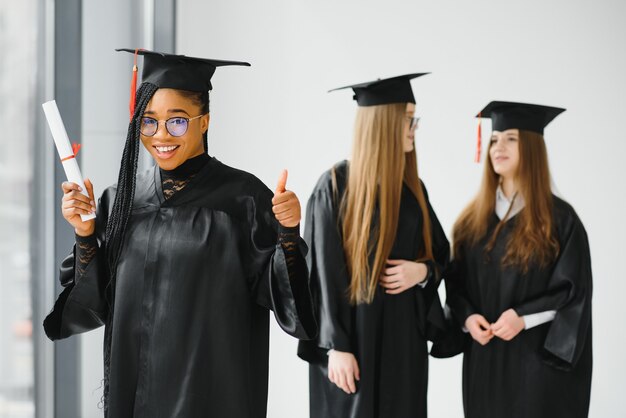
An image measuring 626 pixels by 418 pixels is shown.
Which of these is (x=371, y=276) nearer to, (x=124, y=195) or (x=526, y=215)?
(x=526, y=215)

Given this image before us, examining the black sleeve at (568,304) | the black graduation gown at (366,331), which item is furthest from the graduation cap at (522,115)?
the black graduation gown at (366,331)

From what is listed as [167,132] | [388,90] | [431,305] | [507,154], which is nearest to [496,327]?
[431,305]

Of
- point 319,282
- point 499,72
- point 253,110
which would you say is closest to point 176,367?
point 319,282

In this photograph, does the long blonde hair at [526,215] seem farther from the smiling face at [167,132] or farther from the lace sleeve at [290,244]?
the smiling face at [167,132]

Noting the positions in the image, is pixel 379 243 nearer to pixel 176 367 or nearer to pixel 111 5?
pixel 176 367

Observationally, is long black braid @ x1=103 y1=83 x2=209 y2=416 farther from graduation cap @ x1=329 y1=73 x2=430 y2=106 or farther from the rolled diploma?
graduation cap @ x1=329 y1=73 x2=430 y2=106

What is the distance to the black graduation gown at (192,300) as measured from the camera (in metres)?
2.10

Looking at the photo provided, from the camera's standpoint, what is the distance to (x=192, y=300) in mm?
2109

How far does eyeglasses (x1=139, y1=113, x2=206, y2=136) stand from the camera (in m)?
2.12

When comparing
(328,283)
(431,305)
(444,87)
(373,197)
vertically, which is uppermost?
(444,87)

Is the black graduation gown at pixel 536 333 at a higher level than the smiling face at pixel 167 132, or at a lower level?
lower

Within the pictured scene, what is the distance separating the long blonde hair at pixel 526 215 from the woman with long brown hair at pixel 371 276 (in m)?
0.44

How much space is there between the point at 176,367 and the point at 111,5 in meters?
2.66

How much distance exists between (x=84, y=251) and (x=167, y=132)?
0.41 m
